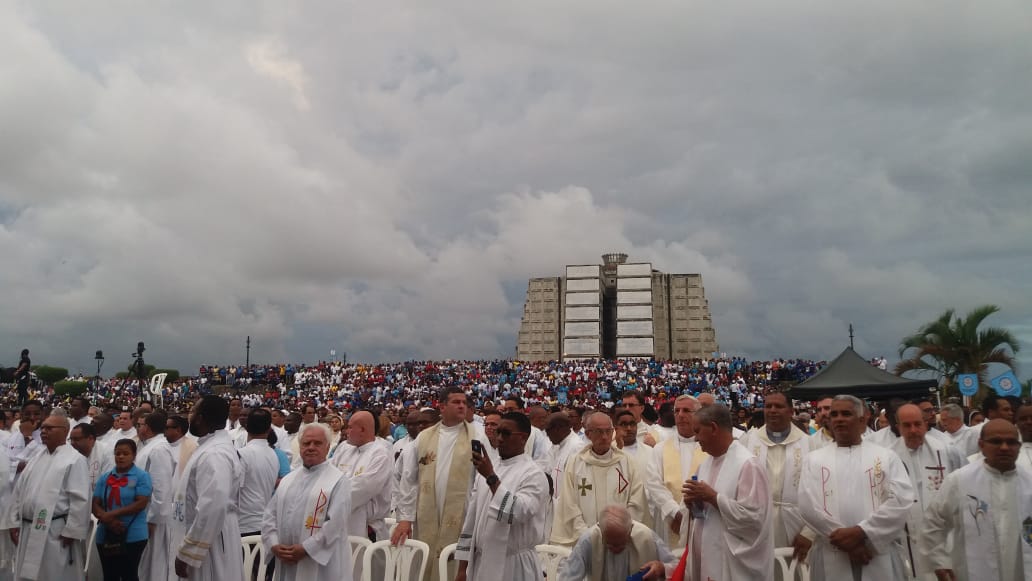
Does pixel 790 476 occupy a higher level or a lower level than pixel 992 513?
higher

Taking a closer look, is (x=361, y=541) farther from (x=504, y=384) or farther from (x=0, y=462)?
(x=504, y=384)

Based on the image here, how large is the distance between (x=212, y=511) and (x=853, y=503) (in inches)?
190

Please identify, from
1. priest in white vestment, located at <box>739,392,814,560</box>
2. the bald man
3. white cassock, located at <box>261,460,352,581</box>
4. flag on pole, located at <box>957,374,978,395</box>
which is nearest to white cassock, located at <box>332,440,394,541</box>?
the bald man

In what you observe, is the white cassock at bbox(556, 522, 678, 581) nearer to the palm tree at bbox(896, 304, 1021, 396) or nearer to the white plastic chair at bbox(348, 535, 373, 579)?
the white plastic chair at bbox(348, 535, 373, 579)

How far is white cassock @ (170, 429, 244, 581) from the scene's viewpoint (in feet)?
18.1

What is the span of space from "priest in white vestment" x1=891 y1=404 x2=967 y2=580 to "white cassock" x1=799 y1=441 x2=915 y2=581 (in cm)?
194

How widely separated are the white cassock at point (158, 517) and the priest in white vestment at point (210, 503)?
1059 mm

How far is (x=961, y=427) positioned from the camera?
8.87m

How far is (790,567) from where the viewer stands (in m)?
5.79

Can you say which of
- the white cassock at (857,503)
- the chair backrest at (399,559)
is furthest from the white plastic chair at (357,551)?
the white cassock at (857,503)

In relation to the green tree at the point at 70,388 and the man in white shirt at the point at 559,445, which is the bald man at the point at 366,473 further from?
the green tree at the point at 70,388

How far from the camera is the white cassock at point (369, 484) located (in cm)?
723

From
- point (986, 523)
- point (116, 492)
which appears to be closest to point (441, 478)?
point (116, 492)

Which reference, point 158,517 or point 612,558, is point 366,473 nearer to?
point 158,517
